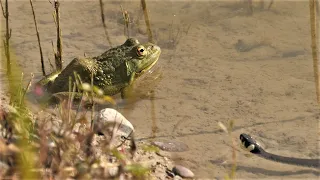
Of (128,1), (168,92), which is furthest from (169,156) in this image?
(128,1)

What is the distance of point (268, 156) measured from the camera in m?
5.85

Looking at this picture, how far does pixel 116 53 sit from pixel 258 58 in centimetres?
184

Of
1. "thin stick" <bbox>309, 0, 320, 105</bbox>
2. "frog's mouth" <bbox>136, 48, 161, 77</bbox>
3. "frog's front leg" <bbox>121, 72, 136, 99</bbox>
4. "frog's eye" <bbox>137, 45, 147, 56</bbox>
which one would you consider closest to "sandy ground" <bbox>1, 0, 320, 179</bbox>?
"thin stick" <bbox>309, 0, 320, 105</bbox>

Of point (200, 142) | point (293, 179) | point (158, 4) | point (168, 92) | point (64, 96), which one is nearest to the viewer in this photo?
point (293, 179)

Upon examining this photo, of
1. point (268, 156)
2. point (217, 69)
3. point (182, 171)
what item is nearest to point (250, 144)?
point (268, 156)

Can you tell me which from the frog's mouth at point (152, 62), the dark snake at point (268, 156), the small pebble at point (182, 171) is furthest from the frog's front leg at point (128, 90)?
the small pebble at point (182, 171)

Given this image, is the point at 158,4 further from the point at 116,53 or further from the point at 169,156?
the point at 169,156

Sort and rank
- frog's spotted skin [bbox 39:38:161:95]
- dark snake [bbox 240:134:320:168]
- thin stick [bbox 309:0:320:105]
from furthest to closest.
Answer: thin stick [bbox 309:0:320:105], frog's spotted skin [bbox 39:38:161:95], dark snake [bbox 240:134:320:168]

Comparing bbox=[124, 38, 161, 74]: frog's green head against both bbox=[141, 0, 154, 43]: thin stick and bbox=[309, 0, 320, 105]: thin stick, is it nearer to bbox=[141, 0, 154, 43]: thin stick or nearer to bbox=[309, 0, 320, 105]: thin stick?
bbox=[141, 0, 154, 43]: thin stick

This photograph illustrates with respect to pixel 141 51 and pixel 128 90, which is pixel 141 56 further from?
pixel 128 90

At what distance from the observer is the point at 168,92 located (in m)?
7.23

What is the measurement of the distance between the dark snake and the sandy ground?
80mm

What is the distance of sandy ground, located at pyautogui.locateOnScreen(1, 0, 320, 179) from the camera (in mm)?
6082

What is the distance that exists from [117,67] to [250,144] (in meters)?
2.05
